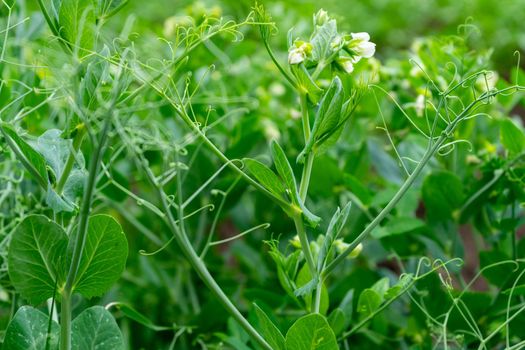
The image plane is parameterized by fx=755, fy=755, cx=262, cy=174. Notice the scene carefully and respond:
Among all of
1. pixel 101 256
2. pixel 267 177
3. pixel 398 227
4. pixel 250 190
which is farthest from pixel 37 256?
pixel 250 190

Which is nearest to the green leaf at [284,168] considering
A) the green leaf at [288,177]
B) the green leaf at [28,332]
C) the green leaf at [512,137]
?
the green leaf at [288,177]

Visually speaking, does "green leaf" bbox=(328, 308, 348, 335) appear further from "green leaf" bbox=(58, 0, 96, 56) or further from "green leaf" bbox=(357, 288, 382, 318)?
"green leaf" bbox=(58, 0, 96, 56)

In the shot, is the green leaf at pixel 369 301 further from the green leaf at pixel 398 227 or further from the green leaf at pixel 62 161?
the green leaf at pixel 62 161

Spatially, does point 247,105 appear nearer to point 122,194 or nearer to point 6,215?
point 122,194

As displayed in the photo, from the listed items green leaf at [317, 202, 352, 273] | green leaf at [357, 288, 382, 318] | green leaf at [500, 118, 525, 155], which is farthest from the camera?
green leaf at [500, 118, 525, 155]

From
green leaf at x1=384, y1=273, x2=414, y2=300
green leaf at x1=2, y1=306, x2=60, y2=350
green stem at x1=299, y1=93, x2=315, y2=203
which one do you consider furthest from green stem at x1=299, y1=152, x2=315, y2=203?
green leaf at x1=2, y1=306, x2=60, y2=350

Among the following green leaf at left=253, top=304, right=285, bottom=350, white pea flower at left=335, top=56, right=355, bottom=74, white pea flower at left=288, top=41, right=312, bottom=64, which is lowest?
green leaf at left=253, top=304, right=285, bottom=350
